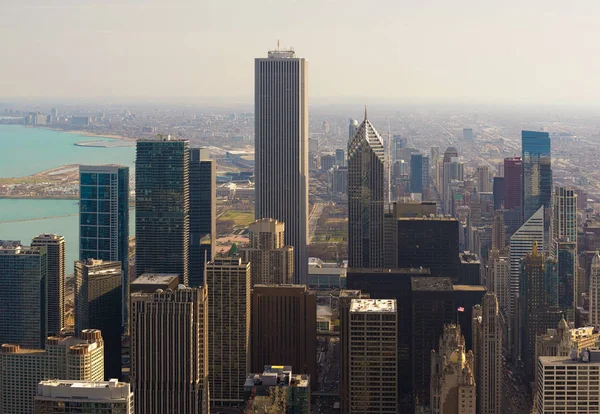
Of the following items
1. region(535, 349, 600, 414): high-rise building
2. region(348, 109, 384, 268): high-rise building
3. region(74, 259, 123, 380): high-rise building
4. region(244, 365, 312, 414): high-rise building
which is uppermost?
region(348, 109, 384, 268): high-rise building

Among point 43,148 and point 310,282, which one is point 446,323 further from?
point 43,148

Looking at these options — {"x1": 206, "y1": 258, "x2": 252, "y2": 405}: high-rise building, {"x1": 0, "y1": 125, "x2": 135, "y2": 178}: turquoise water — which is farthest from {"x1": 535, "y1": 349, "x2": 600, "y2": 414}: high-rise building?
{"x1": 0, "y1": 125, "x2": 135, "y2": 178}: turquoise water

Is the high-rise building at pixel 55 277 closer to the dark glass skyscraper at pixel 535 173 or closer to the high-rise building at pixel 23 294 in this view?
the high-rise building at pixel 23 294

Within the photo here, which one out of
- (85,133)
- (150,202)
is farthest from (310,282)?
(85,133)

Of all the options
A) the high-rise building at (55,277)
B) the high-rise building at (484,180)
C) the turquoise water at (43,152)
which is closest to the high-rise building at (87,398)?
the high-rise building at (55,277)

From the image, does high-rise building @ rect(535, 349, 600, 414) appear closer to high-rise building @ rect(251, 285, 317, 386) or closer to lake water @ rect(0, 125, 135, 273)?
high-rise building @ rect(251, 285, 317, 386)

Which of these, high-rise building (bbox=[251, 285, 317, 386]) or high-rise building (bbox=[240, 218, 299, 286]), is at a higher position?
high-rise building (bbox=[240, 218, 299, 286])
